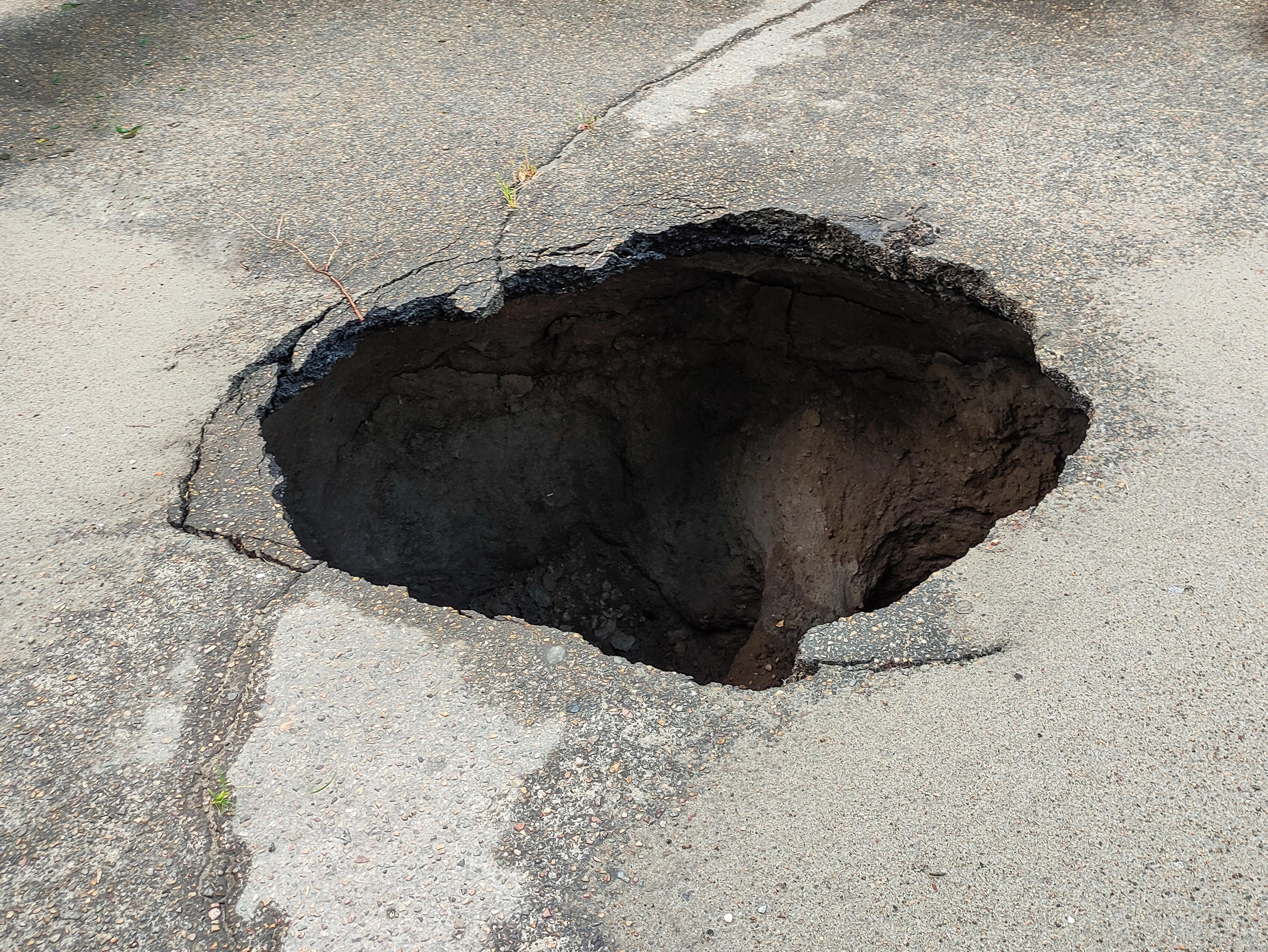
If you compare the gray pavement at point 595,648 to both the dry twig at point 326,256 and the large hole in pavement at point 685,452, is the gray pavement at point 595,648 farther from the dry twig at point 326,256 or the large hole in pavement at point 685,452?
the large hole in pavement at point 685,452

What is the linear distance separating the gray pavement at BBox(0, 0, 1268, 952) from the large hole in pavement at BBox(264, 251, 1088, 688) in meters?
0.43

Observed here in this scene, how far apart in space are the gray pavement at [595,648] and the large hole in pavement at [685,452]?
428mm

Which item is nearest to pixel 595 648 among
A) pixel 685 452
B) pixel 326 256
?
pixel 326 256

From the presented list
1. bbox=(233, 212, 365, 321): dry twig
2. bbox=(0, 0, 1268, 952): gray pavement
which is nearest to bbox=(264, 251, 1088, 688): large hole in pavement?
bbox=(233, 212, 365, 321): dry twig

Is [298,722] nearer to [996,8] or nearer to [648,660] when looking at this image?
[648,660]

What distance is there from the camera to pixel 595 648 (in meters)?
2.41

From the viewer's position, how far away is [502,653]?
8.21 feet

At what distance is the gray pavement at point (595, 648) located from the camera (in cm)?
204

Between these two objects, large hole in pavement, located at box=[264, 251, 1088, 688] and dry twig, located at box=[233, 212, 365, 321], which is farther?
large hole in pavement, located at box=[264, 251, 1088, 688]

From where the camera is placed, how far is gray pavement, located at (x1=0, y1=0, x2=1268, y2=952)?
6.69 ft

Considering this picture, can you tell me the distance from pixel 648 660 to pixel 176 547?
9.42ft

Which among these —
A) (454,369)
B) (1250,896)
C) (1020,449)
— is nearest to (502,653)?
(1250,896)

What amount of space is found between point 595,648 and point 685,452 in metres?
2.89

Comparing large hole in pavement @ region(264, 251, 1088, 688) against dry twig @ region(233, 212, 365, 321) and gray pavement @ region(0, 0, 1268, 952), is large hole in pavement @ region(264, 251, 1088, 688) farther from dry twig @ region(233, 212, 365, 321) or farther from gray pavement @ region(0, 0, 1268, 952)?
gray pavement @ region(0, 0, 1268, 952)
